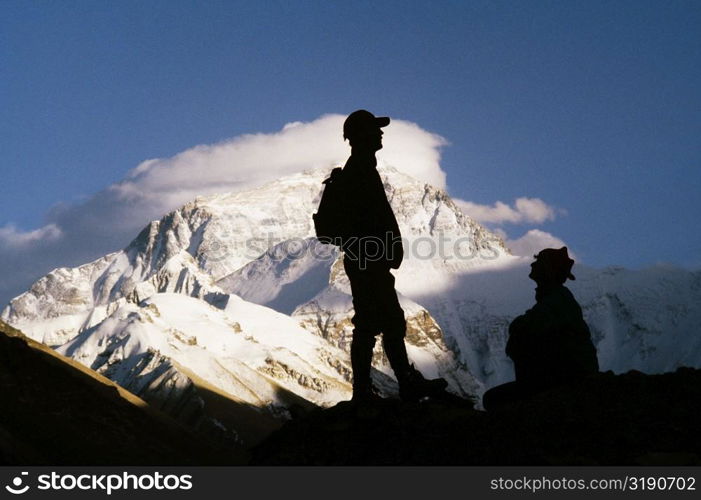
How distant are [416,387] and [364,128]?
12.5 ft

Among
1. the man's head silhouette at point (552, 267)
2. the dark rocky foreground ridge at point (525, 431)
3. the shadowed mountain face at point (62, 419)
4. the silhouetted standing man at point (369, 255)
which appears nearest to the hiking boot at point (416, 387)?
the silhouetted standing man at point (369, 255)

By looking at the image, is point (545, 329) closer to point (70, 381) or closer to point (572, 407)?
point (572, 407)

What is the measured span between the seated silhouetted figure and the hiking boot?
0.86 metres

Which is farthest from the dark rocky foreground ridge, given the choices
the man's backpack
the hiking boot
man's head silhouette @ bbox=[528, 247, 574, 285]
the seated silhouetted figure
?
the man's backpack

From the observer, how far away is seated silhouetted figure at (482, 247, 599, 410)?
49.7 ft

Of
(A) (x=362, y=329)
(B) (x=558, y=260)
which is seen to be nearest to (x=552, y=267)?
(B) (x=558, y=260)

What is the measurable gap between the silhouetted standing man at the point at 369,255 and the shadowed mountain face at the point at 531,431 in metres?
0.79

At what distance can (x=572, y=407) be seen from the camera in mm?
14234

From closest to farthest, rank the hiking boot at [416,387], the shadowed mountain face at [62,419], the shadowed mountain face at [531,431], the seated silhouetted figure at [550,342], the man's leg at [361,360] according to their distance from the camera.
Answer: the shadowed mountain face at [531,431]
the seated silhouetted figure at [550,342]
the hiking boot at [416,387]
the man's leg at [361,360]
the shadowed mountain face at [62,419]

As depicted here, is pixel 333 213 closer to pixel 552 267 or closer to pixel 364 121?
pixel 364 121

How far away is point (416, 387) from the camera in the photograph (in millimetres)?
16000

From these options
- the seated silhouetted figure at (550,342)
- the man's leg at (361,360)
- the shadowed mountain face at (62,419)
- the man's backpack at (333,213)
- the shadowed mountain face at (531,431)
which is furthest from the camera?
the shadowed mountain face at (62,419)

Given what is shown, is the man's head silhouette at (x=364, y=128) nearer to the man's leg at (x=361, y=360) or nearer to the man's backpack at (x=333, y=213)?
the man's backpack at (x=333, y=213)

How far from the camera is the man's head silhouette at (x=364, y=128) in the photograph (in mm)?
16703
